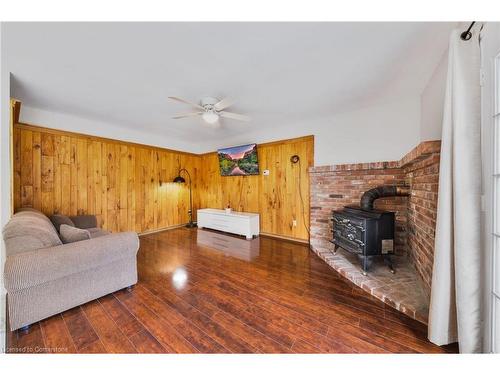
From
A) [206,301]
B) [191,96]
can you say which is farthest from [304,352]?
[191,96]

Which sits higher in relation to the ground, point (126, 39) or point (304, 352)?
point (126, 39)

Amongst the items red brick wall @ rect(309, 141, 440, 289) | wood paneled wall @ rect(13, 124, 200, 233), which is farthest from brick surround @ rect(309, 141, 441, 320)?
wood paneled wall @ rect(13, 124, 200, 233)

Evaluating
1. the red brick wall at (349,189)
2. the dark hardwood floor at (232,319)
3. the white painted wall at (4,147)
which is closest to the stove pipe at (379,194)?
the red brick wall at (349,189)

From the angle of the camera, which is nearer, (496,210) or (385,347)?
(496,210)

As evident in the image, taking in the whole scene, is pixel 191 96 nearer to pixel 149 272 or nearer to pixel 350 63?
pixel 350 63

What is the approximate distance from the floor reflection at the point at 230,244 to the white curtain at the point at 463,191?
210 centimetres

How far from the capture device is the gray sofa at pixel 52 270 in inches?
53.2

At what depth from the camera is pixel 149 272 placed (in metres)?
2.32

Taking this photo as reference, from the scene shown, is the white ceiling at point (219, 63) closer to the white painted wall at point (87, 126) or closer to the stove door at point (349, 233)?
the white painted wall at point (87, 126)

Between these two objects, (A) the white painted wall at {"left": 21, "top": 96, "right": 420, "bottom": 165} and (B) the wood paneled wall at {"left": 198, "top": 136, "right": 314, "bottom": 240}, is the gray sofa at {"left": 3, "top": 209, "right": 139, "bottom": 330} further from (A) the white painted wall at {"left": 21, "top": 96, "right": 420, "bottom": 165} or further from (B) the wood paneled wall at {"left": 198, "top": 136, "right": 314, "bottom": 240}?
(B) the wood paneled wall at {"left": 198, "top": 136, "right": 314, "bottom": 240}

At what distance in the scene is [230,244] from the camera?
3424mm

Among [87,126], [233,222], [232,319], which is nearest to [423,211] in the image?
[232,319]

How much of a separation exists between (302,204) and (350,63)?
93.1 inches

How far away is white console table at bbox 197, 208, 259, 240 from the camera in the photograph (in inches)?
151
